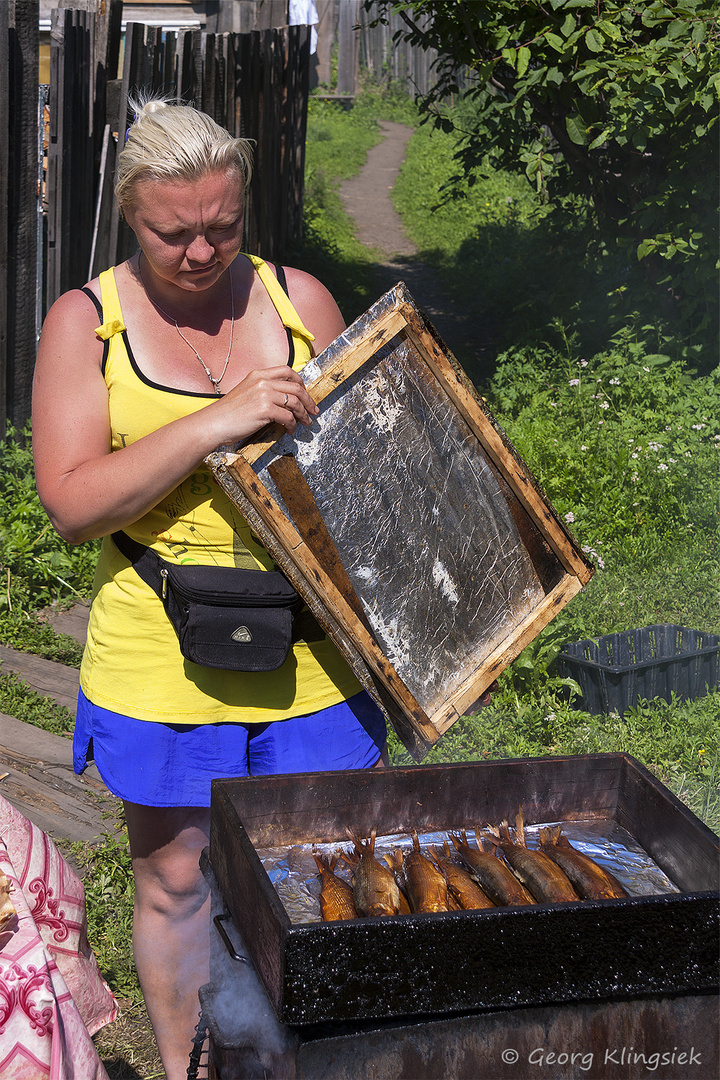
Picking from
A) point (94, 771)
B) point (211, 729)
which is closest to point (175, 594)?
point (211, 729)

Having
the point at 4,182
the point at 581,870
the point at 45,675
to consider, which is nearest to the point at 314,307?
the point at 581,870

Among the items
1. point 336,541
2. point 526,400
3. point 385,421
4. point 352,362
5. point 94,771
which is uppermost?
point 352,362

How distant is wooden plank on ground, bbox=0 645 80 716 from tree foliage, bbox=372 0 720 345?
14.6 feet

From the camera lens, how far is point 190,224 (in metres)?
2.04

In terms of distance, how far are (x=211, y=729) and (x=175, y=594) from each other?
362mm

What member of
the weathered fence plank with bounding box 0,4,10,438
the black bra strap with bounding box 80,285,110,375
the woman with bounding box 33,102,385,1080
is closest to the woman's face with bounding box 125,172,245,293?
the woman with bounding box 33,102,385,1080

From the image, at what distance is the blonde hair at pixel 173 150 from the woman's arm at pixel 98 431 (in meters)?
0.30

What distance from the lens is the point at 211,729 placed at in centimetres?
226

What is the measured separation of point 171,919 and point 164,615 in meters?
0.77

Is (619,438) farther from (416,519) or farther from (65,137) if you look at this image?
(416,519)

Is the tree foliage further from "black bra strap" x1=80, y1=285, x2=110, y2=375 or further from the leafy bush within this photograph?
→ "black bra strap" x1=80, y1=285, x2=110, y2=375

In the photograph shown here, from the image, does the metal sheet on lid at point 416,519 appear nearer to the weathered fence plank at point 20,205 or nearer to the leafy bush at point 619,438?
the leafy bush at point 619,438

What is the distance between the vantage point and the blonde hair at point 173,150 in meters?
2.00

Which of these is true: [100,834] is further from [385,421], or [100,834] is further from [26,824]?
[385,421]
